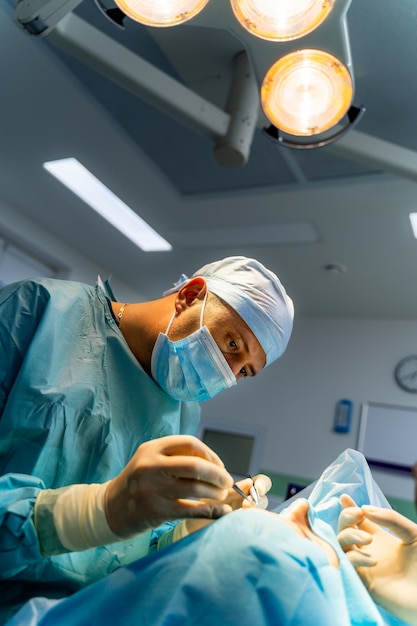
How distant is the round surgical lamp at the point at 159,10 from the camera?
104 cm

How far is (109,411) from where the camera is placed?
3.78 ft

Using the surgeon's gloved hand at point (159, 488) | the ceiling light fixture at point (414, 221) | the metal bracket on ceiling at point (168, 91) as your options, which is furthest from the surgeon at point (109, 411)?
the ceiling light fixture at point (414, 221)

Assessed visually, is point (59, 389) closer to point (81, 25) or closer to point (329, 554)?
point (329, 554)

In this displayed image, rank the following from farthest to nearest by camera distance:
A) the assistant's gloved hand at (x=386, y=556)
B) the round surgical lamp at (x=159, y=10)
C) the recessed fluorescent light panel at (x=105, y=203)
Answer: the recessed fluorescent light panel at (x=105, y=203)
the round surgical lamp at (x=159, y=10)
the assistant's gloved hand at (x=386, y=556)

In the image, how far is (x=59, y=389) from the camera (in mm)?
1075

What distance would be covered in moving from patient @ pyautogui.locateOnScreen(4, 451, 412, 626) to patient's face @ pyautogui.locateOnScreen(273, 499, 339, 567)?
8cm

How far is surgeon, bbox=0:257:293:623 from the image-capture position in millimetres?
805

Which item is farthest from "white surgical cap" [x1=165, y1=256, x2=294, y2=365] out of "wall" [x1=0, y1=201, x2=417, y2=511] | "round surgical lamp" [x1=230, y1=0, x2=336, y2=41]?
"wall" [x1=0, y1=201, x2=417, y2=511]

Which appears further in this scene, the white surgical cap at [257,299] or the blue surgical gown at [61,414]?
the white surgical cap at [257,299]

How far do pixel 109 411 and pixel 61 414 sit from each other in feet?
0.44

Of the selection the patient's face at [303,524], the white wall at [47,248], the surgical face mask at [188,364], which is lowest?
the patient's face at [303,524]

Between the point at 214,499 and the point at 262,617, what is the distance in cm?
22

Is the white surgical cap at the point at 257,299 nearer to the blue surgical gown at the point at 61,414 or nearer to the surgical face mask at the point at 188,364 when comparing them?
the surgical face mask at the point at 188,364

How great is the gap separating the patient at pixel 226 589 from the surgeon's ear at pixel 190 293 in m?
0.67
